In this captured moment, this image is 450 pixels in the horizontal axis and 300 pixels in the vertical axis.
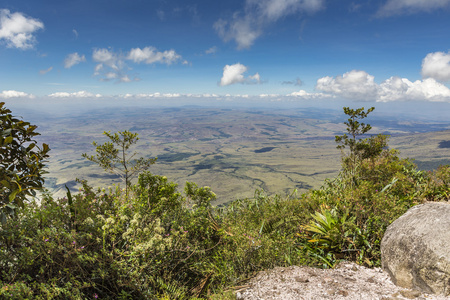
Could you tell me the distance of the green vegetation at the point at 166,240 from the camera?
9.32ft

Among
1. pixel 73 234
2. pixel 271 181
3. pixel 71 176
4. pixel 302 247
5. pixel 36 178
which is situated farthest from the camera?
pixel 71 176

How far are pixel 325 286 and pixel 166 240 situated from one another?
2307 mm

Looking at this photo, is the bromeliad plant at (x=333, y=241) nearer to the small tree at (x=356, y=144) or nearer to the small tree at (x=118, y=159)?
the small tree at (x=356, y=144)

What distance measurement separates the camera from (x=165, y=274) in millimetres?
3338

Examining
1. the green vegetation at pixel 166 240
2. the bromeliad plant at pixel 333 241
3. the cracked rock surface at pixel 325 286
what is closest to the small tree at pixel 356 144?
the green vegetation at pixel 166 240

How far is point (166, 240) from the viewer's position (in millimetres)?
3166

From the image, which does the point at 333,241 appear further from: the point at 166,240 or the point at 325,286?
the point at 166,240

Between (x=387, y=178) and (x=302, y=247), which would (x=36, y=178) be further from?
(x=387, y=178)

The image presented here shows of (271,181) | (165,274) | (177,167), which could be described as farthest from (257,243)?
(177,167)

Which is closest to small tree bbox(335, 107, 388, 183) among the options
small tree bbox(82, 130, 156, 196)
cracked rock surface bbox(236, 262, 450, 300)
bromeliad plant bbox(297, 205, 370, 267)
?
bromeliad plant bbox(297, 205, 370, 267)

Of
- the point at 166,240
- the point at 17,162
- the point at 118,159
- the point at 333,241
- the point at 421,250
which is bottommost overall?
the point at 333,241

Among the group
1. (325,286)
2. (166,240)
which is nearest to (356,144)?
(325,286)

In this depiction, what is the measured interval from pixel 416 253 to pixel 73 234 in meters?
4.69

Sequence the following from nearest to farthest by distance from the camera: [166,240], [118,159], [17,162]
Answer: [17,162] < [166,240] < [118,159]
